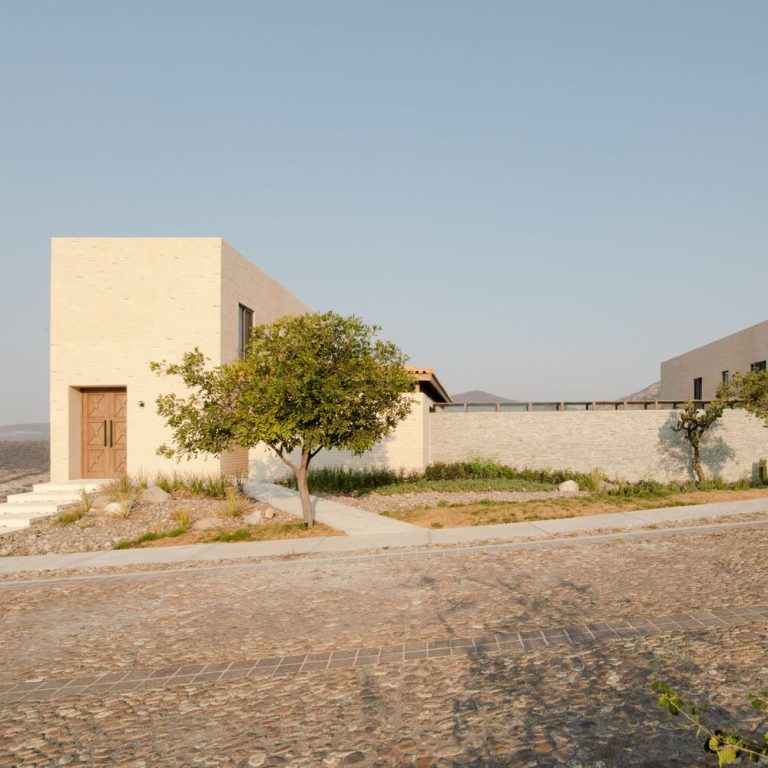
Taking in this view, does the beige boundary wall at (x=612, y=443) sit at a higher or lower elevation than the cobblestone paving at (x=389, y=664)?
higher

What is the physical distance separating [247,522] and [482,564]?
246 inches

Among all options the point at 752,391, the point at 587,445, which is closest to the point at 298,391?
the point at 587,445

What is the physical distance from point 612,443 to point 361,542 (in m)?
12.5

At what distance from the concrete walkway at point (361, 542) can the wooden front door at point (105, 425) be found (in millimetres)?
7139

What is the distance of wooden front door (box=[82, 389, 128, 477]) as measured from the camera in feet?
60.2

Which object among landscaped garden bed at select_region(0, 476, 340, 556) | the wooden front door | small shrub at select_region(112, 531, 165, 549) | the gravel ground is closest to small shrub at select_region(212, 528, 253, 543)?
landscaped garden bed at select_region(0, 476, 340, 556)

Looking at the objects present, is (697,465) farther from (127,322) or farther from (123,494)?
(127,322)

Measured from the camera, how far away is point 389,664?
17.5 feet

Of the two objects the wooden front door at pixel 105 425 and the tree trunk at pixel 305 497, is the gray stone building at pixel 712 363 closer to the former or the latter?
the tree trunk at pixel 305 497

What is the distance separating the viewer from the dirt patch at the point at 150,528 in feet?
40.0

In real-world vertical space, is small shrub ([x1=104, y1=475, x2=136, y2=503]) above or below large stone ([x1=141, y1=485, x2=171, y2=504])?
above

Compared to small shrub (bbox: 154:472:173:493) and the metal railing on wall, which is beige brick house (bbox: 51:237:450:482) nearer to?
small shrub (bbox: 154:472:173:493)

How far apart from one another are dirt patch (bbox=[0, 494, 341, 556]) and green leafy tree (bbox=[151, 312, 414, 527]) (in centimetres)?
110

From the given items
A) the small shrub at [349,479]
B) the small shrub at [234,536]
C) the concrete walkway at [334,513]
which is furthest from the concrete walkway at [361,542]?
the small shrub at [349,479]
